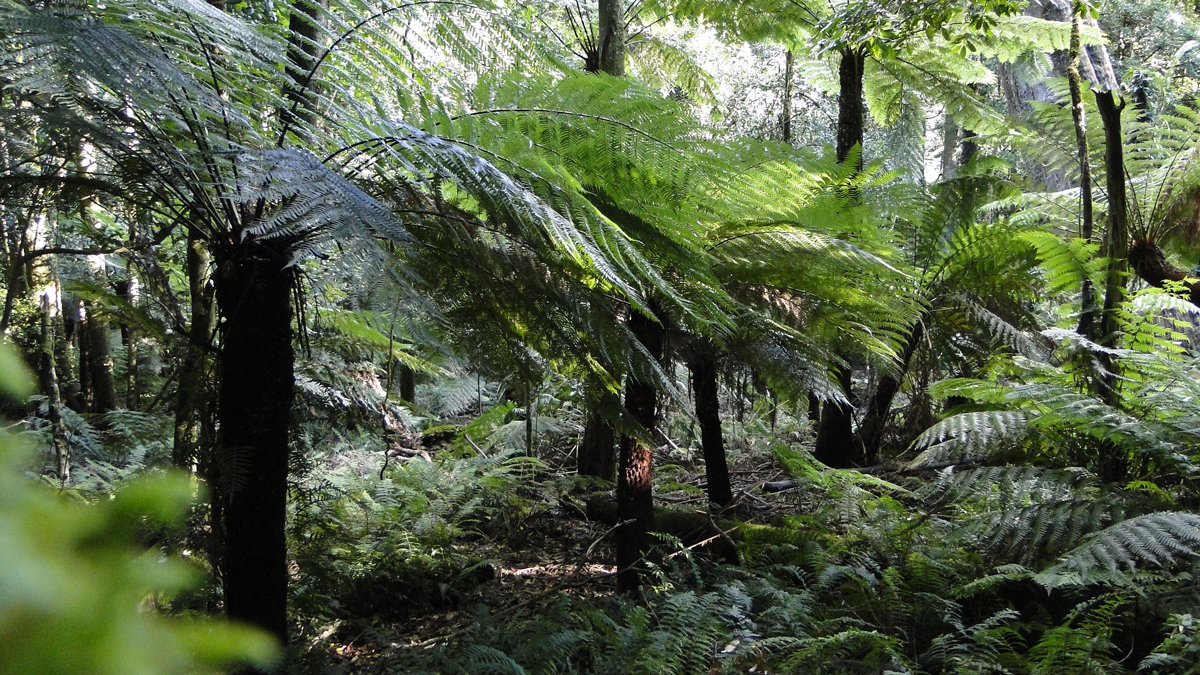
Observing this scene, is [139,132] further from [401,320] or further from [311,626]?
[311,626]

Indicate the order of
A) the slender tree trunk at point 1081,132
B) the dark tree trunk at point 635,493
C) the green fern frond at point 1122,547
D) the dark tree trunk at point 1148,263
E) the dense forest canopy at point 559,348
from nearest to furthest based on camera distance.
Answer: the dense forest canopy at point 559,348 < the green fern frond at point 1122,547 < the dark tree trunk at point 635,493 < the slender tree trunk at point 1081,132 < the dark tree trunk at point 1148,263

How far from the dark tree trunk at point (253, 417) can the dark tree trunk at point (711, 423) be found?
1.98 metres

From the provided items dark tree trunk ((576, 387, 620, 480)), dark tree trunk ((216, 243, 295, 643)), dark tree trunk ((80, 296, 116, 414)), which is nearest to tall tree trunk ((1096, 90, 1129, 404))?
dark tree trunk ((576, 387, 620, 480))

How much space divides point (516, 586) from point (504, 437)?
226 cm

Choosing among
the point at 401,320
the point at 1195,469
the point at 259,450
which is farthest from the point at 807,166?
the point at 259,450

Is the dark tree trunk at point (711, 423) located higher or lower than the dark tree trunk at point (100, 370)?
lower

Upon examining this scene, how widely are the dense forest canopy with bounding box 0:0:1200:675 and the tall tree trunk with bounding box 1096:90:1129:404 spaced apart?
0.02m

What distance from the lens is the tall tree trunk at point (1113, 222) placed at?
12.1 feet

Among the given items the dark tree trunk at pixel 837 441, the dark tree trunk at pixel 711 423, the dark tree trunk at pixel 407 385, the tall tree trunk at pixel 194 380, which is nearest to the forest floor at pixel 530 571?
the dark tree trunk at pixel 711 423

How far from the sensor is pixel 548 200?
178cm

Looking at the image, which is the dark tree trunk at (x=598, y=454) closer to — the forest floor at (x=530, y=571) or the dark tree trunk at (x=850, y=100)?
the forest floor at (x=530, y=571)

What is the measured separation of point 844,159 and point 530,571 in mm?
3441

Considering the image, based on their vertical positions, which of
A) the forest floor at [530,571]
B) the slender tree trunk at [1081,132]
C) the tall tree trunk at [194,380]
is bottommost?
the forest floor at [530,571]

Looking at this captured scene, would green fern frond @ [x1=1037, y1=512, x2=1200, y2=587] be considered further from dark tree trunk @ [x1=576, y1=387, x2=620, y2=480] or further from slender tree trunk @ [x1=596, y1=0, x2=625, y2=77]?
dark tree trunk @ [x1=576, y1=387, x2=620, y2=480]
